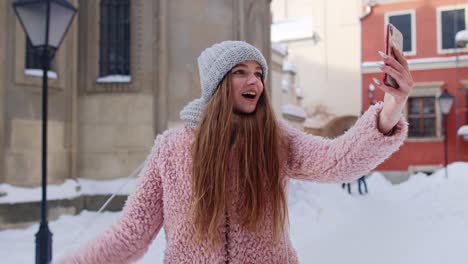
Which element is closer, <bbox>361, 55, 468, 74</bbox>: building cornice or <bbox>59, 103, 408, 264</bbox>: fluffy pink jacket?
<bbox>59, 103, 408, 264</bbox>: fluffy pink jacket

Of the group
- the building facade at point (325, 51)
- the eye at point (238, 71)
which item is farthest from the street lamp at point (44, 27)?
the building facade at point (325, 51)

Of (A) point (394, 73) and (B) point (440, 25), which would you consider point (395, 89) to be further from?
(B) point (440, 25)

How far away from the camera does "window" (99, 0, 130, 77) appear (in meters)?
9.97

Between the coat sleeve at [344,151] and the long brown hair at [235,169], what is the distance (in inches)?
4.0

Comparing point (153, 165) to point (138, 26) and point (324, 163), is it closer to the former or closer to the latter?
point (324, 163)

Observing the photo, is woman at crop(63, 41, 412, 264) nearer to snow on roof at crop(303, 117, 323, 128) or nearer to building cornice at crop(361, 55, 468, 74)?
snow on roof at crop(303, 117, 323, 128)

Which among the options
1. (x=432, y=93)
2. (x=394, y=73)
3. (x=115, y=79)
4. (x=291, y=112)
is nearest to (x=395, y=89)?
(x=394, y=73)

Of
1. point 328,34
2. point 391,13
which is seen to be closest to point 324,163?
point 391,13

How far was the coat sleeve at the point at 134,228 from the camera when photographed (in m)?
1.89

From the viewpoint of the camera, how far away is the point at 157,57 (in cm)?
973

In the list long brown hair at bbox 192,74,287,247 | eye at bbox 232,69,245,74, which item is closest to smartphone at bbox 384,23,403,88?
long brown hair at bbox 192,74,287,247

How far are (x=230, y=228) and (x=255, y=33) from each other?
10821mm

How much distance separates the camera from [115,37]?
1001cm

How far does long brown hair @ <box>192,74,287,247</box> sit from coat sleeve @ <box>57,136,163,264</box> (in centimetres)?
23
